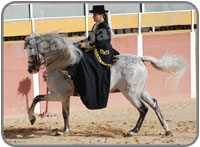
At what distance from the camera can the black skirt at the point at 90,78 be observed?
6.53 meters

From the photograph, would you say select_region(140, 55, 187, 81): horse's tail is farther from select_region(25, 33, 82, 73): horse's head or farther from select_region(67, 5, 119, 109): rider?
select_region(25, 33, 82, 73): horse's head

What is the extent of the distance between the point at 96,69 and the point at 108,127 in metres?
1.61

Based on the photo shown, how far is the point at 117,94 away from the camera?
31.5ft

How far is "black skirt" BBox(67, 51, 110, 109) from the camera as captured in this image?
6.53 meters

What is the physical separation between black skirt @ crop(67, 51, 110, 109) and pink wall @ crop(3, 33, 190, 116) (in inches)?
105

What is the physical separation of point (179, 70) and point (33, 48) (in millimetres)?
2485

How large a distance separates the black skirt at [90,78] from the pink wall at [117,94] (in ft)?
8.73

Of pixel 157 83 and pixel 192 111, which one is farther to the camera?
pixel 157 83

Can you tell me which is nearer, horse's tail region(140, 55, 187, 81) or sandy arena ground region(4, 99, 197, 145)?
sandy arena ground region(4, 99, 197, 145)

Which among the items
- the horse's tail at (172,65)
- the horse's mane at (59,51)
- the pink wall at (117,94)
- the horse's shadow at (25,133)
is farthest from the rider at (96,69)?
the pink wall at (117,94)

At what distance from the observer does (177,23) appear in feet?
37.8

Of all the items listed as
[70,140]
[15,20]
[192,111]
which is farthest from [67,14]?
[70,140]

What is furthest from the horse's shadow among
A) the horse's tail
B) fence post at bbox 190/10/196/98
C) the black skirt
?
fence post at bbox 190/10/196/98

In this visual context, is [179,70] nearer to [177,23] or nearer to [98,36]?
[98,36]
